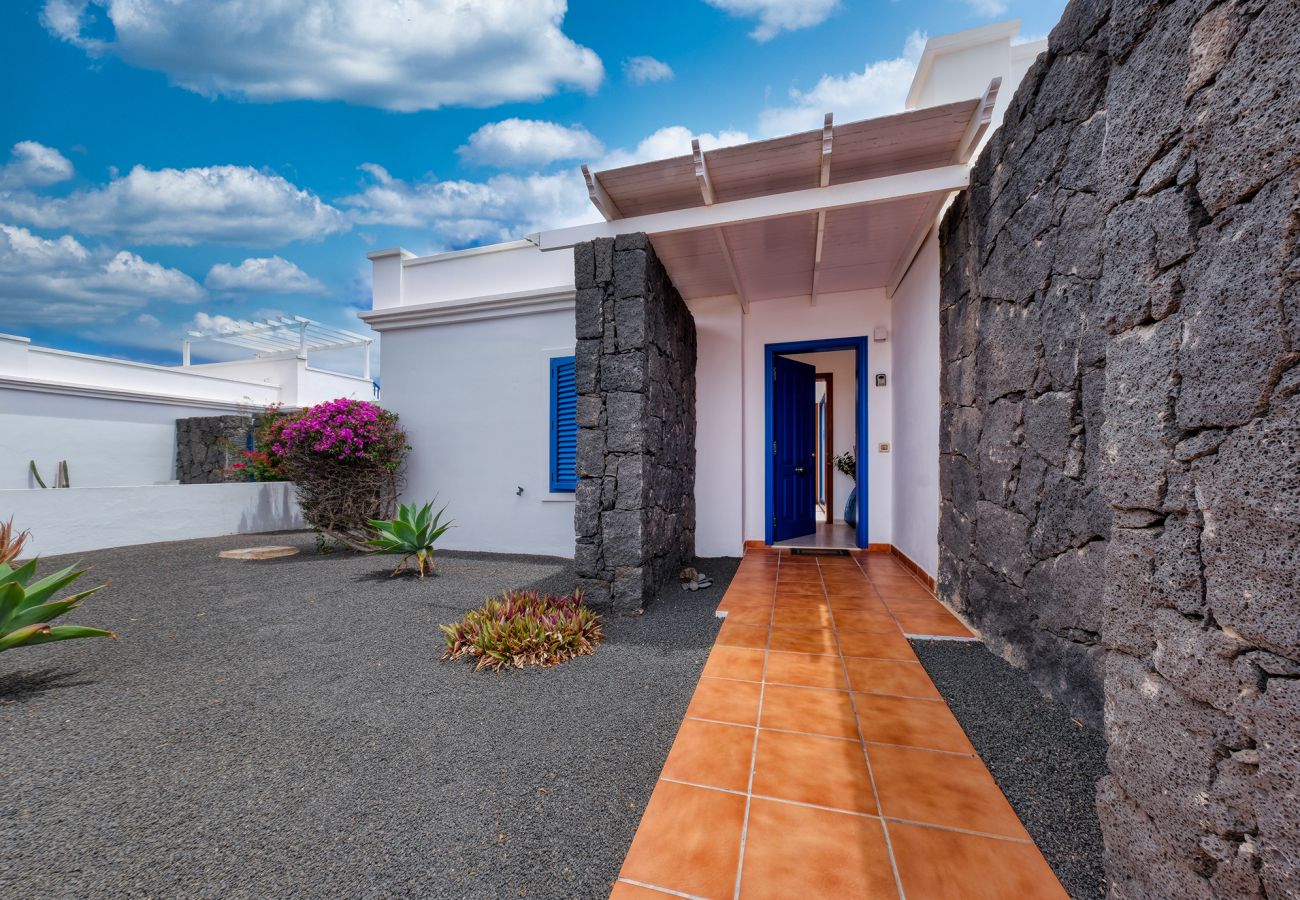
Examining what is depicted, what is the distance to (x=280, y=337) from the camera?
12.6 m

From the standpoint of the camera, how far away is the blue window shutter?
17.4 feet

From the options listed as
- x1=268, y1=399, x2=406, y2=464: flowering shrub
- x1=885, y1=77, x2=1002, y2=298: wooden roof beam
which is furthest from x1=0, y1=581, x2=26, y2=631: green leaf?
x1=885, y1=77, x2=1002, y2=298: wooden roof beam

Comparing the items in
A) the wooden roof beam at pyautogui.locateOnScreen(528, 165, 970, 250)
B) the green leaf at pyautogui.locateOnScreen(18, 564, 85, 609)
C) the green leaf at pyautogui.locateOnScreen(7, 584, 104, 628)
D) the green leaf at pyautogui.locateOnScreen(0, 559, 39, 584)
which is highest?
the wooden roof beam at pyautogui.locateOnScreen(528, 165, 970, 250)

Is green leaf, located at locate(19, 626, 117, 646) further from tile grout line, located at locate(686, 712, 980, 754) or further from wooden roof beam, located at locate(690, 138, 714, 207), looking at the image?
wooden roof beam, located at locate(690, 138, 714, 207)

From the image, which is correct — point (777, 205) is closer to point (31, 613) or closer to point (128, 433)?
point (31, 613)

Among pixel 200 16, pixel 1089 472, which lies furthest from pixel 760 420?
pixel 200 16

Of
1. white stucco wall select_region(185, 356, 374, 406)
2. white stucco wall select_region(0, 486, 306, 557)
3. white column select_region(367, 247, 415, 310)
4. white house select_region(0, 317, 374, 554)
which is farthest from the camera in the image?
white stucco wall select_region(185, 356, 374, 406)

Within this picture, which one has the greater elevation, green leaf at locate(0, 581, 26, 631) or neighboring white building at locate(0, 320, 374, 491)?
neighboring white building at locate(0, 320, 374, 491)

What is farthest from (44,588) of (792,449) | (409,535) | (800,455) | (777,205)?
(800,455)

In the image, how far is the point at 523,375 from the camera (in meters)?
5.54

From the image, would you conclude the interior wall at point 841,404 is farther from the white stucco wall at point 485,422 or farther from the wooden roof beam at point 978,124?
the wooden roof beam at point 978,124

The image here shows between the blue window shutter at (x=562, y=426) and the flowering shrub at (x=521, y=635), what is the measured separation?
94.9 inches

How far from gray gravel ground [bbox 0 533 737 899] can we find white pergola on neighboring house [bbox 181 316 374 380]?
439 inches

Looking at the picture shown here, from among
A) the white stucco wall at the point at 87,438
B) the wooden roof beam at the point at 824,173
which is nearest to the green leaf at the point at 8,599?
the wooden roof beam at the point at 824,173
